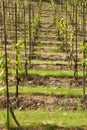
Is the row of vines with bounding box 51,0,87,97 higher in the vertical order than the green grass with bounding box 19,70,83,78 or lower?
higher

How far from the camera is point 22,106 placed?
13164 mm

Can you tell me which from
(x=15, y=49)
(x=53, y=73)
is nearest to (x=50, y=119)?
(x=15, y=49)

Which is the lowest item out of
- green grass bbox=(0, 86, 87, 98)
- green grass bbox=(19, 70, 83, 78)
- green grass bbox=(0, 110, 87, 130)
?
green grass bbox=(0, 110, 87, 130)

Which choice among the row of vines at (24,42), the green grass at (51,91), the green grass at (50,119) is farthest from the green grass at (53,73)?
the green grass at (50,119)

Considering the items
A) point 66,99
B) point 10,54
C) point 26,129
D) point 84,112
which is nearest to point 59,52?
point 10,54

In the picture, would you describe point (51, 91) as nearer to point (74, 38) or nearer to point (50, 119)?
point (50, 119)

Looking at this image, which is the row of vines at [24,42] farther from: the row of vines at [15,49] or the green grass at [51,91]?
the green grass at [51,91]

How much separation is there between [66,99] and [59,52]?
385 inches

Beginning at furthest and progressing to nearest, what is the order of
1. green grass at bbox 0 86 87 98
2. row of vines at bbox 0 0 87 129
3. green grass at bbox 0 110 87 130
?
green grass at bbox 0 86 87 98 < row of vines at bbox 0 0 87 129 < green grass at bbox 0 110 87 130

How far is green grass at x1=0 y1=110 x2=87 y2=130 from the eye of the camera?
1120 cm

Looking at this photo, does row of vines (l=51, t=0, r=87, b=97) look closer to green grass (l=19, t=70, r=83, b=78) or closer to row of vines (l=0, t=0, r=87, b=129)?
row of vines (l=0, t=0, r=87, b=129)

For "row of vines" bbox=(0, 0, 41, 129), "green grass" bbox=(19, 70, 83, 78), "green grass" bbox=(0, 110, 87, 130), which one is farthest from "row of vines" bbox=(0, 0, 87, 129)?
"green grass" bbox=(0, 110, 87, 130)

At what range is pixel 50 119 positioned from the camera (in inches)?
460

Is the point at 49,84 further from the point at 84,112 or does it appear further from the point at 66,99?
the point at 84,112
